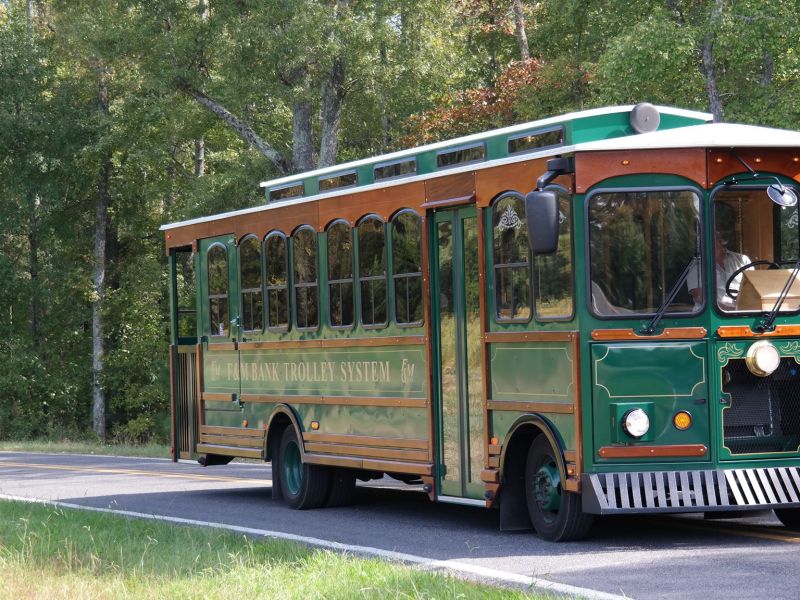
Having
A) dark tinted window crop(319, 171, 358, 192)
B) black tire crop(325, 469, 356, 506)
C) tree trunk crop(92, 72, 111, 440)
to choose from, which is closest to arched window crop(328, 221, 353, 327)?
dark tinted window crop(319, 171, 358, 192)

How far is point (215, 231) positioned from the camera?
17453 mm

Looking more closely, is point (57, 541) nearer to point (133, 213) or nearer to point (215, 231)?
point (215, 231)

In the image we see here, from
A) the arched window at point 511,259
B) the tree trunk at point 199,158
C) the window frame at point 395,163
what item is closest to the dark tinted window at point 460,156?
the window frame at point 395,163

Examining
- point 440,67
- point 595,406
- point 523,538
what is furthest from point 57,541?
point 440,67

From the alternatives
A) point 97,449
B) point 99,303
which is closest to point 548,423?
point 97,449

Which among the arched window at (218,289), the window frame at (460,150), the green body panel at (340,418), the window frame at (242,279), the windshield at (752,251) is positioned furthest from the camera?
the arched window at (218,289)

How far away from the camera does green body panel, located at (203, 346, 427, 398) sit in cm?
1356

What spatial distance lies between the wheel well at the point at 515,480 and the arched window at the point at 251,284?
5.02 m

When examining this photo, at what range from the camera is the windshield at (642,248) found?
11.1 metres

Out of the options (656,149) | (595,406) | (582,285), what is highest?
(656,149)

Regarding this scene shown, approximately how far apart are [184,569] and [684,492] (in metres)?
3.61

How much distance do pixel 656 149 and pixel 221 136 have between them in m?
35.9

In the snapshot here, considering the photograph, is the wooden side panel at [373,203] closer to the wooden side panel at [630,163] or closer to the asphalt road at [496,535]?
the wooden side panel at [630,163]

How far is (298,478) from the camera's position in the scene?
15.8 metres
